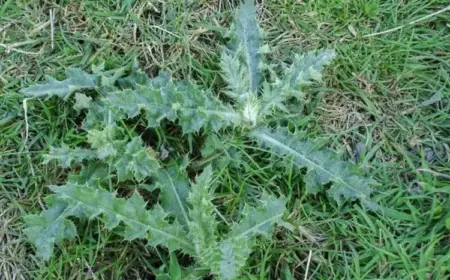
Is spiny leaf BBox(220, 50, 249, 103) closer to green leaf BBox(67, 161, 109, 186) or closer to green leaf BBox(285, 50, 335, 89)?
green leaf BBox(285, 50, 335, 89)

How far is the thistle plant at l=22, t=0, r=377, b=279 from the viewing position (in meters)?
2.86

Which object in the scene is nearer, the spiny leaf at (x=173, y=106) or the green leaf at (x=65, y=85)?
the spiny leaf at (x=173, y=106)

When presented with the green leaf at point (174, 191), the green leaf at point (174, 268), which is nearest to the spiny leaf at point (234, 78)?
the green leaf at point (174, 191)

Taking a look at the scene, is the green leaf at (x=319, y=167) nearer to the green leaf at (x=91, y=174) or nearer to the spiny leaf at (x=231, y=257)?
the spiny leaf at (x=231, y=257)

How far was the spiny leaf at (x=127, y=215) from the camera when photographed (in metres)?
2.86

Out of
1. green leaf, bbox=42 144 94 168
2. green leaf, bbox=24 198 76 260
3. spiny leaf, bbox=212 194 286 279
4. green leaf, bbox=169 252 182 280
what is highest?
green leaf, bbox=42 144 94 168

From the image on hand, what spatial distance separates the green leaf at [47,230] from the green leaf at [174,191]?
1.44ft

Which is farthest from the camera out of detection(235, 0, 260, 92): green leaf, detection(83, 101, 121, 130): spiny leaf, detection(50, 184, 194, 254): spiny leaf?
detection(235, 0, 260, 92): green leaf

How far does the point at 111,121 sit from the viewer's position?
310 centimetres

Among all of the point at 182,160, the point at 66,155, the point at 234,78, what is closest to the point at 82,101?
the point at 66,155

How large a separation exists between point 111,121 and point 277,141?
0.81 meters

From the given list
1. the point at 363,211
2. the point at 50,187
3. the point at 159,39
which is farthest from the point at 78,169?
the point at 363,211

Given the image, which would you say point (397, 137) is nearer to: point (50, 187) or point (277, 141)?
point (277, 141)

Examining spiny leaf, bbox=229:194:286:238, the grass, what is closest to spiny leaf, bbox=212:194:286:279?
spiny leaf, bbox=229:194:286:238
